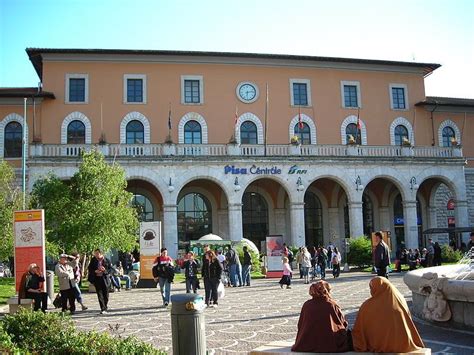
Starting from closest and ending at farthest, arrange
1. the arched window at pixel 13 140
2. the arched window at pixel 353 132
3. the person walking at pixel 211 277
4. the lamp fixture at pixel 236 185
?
the person walking at pixel 211 277 → the lamp fixture at pixel 236 185 → the arched window at pixel 13 140 → the arched window at pixel 353 132

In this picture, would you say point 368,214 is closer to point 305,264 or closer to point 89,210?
point 305,264

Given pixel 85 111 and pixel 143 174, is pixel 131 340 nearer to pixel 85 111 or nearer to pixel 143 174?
pixel 143 174

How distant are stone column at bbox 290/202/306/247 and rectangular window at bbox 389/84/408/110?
39.2 feet

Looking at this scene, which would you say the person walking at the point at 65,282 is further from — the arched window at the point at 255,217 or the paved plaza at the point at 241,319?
the arched window at the point at 255,217

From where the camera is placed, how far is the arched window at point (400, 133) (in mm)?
38250

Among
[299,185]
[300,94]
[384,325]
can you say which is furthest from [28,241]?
[300,94]

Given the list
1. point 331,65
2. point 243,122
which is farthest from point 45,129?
point 331,65

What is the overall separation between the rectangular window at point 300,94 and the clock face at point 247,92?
2722 millimetres

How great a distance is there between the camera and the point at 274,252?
85.5ft

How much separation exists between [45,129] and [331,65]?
1896cm

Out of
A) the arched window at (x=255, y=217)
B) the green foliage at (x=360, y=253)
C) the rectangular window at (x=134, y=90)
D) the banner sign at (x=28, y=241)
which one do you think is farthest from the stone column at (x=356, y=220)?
the banner sign at (x=28, y=241)

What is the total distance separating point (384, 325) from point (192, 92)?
30.2 metres

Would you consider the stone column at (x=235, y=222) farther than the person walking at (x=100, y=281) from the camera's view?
Yes

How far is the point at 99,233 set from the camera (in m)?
22.9
